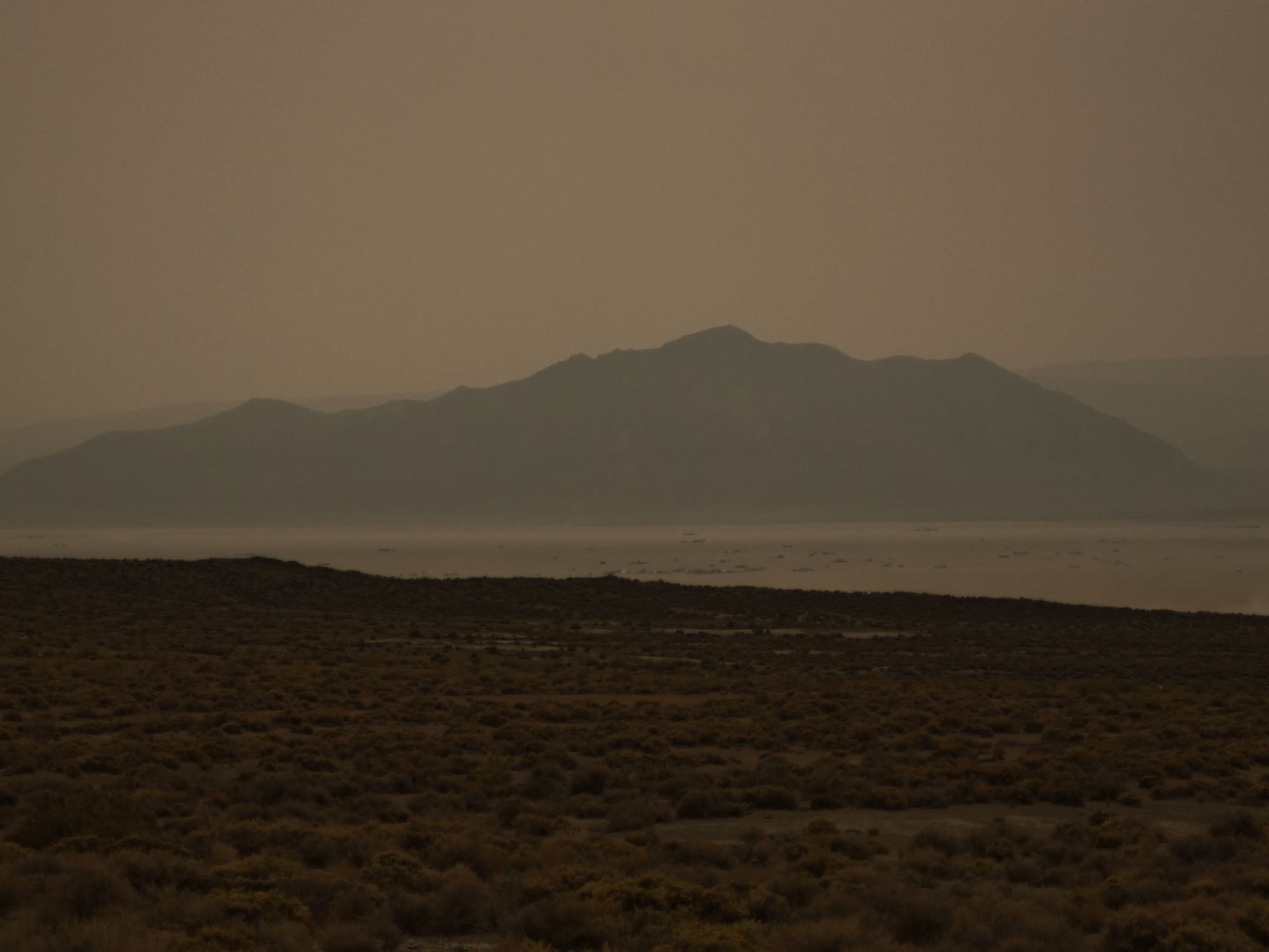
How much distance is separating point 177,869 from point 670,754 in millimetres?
10830

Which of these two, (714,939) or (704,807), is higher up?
(714,939)

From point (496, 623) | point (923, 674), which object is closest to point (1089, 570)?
point (496, 623)

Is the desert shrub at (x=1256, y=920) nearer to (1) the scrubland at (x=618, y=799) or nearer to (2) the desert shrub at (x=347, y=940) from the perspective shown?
(1) the scrubland at (x=618, y=799)

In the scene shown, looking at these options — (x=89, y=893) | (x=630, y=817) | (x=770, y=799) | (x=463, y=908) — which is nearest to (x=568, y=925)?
(x=463, y=908)

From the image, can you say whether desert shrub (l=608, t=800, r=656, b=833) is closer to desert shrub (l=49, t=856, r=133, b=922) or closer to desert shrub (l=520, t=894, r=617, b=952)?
desert shrub (l=520, t=894, r=617, b=952)

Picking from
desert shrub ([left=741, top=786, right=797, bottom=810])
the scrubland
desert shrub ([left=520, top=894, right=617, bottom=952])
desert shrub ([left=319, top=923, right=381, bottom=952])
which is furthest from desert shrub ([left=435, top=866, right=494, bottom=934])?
desert shrub ([left=741, top=786, right=797, bottom=810])

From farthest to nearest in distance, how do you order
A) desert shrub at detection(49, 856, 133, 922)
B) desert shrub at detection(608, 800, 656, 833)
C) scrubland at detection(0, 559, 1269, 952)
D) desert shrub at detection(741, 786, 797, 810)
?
1. desert shrub at detection(741, 786, 797, 810)
2. desert shrub at detection(608, 800, 656, 833)
3. scrubland at detection(0, 559, 1269, 952)
4. desert shrub at detection(49, 856, 133, 922)

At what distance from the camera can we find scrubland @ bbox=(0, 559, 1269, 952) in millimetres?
10555

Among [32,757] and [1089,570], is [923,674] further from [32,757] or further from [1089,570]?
[1089,570]

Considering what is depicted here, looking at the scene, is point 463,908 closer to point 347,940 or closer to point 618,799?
point 347,940

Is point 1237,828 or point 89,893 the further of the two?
point 1237,828

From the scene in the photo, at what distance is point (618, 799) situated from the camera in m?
17.5

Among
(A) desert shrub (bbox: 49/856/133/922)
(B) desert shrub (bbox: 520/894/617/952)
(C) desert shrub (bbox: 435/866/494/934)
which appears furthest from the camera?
(C) desert shrub (bbox: 435/866/494/934)

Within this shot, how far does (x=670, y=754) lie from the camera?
69.8 ft
